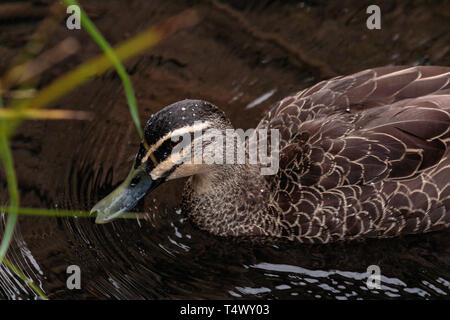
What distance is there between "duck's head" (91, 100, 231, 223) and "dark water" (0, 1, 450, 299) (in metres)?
0.42

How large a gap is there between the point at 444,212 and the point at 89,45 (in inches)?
158

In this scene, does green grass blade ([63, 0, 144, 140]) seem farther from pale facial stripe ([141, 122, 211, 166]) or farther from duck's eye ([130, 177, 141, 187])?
duck's eye ([130, 177, 141, 187])

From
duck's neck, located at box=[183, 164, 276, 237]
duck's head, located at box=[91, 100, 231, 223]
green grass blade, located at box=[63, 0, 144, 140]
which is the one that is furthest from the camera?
duck's neck, located at box=[183, 164, 276, 237]

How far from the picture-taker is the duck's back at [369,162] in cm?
552

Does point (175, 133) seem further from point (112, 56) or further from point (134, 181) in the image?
point (112, 56)

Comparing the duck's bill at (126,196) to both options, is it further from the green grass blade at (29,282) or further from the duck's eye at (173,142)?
Answer: the green grass blade at (29,282)

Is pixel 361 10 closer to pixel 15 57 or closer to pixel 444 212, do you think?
pixel 444 212

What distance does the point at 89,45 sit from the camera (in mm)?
7461

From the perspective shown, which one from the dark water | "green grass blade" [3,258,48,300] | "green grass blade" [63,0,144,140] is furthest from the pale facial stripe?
"green grass blade" [63,0,144,140]

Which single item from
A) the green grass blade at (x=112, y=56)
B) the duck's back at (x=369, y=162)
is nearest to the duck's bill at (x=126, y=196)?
the duck's back at (x=369, y=162)

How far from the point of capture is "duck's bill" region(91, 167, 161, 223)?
219 inches

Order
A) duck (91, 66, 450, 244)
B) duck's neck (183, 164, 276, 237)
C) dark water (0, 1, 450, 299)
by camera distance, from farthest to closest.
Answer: duck's neck (183, 164, 276, 237) → dark water (0, 1, 450, 299) → duck (91, 66, 450, 244)

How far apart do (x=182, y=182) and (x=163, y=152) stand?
118 cm

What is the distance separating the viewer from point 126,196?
565 centimetres
